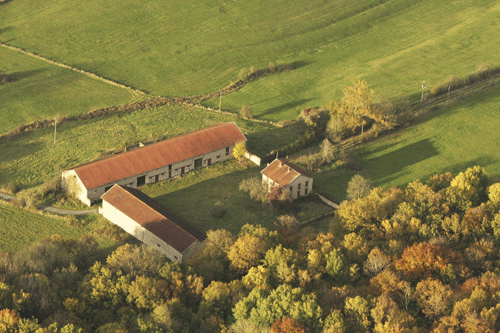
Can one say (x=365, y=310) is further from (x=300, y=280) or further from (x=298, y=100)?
(x=298, y=100)

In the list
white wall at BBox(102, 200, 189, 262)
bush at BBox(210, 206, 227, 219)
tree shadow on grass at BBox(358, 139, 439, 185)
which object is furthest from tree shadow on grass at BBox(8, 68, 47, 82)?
tree shadow on grass at BBox(358, 139, 439, 185)

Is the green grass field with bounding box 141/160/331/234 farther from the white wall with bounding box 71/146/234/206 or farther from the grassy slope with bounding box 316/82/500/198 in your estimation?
the grassy slope with bounding box 316/82/500/198

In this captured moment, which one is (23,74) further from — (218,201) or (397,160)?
(397,160)

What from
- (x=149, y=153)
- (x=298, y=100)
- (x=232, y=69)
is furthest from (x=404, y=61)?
(x=149, y=153)

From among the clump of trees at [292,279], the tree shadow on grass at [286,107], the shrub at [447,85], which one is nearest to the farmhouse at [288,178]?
the clump of trees at [292,279]

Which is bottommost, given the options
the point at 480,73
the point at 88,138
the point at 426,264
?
the point at 88,138

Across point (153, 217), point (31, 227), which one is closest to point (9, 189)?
point (31, 227)
